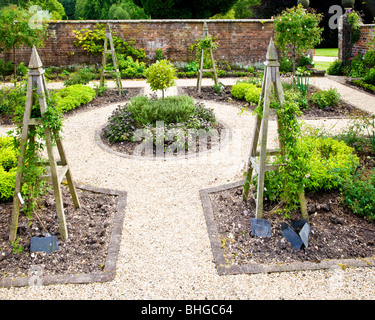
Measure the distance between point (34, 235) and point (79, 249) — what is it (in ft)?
1.94

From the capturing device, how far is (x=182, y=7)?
61.0 ft

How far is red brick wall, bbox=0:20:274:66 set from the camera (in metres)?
13.5

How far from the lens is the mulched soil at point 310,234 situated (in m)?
3.69

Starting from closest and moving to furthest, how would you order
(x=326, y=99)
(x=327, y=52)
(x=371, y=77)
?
(x=326, y=99), (x=371, y=77), (x=327, y=52)

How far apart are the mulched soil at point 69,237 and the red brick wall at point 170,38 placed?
10.2 m

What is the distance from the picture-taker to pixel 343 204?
14.7 ft

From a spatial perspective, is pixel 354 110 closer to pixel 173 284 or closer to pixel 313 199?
pixel 313 199

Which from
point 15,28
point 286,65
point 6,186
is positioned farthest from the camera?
point 286,65

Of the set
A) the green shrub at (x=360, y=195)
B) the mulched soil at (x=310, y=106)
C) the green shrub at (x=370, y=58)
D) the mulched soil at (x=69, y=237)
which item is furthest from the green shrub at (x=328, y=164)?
the green shrub at (x=370, y=58)

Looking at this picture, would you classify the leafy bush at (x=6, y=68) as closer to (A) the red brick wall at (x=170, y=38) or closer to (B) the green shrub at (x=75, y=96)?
(A) the red brick wall at (x=170, y=38)

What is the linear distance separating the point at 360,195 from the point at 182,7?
659 inches

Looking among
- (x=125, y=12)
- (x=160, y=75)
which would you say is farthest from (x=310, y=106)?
(x=125, y=12)

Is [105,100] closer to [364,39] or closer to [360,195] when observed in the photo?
[360,195]

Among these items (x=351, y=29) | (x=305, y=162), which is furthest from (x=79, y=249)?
(x=351, y=29)
